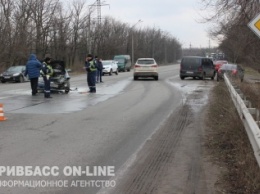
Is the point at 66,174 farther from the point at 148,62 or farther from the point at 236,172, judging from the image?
the point at 148,62

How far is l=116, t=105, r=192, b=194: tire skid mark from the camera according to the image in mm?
5645

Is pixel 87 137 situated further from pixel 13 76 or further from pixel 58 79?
pixel 13 76

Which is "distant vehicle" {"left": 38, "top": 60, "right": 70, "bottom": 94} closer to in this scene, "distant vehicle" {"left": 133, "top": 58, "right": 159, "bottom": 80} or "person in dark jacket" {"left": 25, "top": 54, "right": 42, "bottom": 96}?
"person in dark jacket" {"left": 25, "top": 54, "right": 42, "bottom": 96}

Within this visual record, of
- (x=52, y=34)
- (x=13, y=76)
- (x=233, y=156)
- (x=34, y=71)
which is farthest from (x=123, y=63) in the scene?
(x=233, y=156)

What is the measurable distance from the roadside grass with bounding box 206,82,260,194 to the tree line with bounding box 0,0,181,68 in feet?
113

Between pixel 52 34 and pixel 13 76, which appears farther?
pixel 52 34

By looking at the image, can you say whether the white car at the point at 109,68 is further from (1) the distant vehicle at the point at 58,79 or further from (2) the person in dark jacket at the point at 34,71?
(2) the person in dark jacket at the point at 34,71

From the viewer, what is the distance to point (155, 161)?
7.01m

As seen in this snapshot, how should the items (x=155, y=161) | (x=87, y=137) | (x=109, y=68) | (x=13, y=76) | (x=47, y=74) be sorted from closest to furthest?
(x=155, y=161), (x=87, y=137), (x=47, y=74), (x=13, y=76), (x=109, y=68)

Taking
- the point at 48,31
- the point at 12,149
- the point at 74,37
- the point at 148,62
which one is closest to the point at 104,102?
the point at 12,149

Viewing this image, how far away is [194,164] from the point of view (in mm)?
6867

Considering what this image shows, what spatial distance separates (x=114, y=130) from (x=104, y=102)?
20.4 feet

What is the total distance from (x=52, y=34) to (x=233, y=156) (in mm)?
50865

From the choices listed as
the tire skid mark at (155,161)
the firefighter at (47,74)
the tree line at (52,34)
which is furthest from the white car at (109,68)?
the tire skid mark at (155,161)
